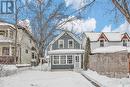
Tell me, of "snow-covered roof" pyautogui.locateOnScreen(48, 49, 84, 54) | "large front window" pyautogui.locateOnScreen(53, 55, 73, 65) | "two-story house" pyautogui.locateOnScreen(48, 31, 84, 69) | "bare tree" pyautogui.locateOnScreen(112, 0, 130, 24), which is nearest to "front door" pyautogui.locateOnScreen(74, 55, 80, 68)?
"two-story house" pyautogui.locateOnScreen(48, 31, 84, 69)

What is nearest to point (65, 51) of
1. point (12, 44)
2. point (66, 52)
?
point (66, 52)

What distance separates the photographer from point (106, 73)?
32312mm

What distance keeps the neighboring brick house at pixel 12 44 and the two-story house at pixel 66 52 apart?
24.6ft

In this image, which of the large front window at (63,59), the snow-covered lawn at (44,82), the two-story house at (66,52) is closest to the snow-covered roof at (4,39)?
the two-story house at (66,52)

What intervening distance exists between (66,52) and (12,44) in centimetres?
1110

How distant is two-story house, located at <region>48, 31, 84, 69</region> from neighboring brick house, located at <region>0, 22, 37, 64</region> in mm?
7486

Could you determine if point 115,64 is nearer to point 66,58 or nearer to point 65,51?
point 65,51

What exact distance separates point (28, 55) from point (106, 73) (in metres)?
39.9

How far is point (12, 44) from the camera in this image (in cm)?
5956

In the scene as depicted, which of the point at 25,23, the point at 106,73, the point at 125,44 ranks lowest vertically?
the point at 106,73

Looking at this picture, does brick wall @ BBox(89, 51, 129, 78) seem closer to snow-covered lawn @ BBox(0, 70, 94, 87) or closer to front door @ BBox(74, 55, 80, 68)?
snow-covered lawn @ BBox(0, 70, 94, 87)

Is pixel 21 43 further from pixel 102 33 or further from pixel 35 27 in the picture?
pixel 102 33

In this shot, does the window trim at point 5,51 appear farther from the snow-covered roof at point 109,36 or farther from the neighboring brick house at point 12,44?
the snow-covered roof at point 109,36

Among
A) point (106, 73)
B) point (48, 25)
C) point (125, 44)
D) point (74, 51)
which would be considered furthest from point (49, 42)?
point (106, 73)
